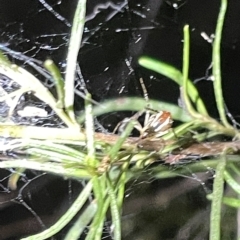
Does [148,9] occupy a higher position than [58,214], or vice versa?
[148,9]

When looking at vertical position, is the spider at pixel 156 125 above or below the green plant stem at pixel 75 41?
below

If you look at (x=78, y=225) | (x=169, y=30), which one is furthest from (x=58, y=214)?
(x=169, y=30)

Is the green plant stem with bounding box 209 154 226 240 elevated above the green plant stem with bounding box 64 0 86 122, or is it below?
below

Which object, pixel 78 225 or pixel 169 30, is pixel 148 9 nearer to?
pixel 169 30

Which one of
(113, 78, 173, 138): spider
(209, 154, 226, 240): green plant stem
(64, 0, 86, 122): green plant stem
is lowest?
(209, 154, 226, 240): green plant stem

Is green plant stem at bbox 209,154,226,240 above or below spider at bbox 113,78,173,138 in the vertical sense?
below

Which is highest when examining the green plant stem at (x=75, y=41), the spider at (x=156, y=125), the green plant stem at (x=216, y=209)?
the green plant stem at (x=75, y=41)

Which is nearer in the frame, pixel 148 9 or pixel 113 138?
pixel 113 138
